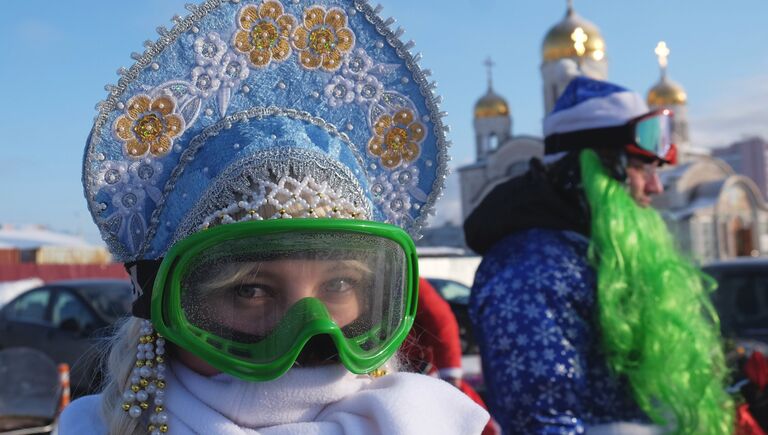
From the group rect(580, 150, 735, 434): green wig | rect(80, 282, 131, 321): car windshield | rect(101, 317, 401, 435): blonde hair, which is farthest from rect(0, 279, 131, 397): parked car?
rect(101, 317, 401, 435): blonde hair

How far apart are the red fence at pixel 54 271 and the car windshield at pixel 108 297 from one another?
49.3 feet

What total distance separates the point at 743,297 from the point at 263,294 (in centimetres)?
548

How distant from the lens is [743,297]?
596cm

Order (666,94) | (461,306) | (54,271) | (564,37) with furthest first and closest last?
(666,94) < (564,37) < (54,271) < (461,306)

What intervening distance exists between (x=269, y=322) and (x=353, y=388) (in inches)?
7.7

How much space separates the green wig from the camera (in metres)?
2.06

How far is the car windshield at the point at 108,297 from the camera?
802 cm

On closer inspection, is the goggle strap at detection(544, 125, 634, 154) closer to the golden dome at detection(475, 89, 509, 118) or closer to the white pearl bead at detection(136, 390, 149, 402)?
the white pearl bead at detection(136, 390, 149, 402)

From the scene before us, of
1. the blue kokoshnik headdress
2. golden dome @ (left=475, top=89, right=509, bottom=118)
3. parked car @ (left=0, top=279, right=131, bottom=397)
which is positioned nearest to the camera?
the blue kokoshnik headdress

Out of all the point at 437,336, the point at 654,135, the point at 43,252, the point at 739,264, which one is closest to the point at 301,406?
the point at 654,135

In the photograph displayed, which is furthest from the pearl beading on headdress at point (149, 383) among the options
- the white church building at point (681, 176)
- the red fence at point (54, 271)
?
the white church building at point (681, 176)

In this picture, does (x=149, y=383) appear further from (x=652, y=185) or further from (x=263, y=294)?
(x=652, y=185)

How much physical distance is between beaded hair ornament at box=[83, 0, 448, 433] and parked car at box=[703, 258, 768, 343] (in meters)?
4.75

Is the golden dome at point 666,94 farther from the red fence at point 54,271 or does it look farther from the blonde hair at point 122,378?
the blonde hair at point 122,378
